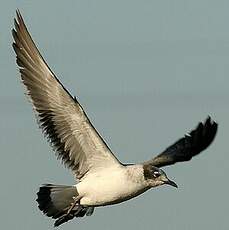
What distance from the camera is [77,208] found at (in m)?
22.6

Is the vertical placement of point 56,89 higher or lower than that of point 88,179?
higher

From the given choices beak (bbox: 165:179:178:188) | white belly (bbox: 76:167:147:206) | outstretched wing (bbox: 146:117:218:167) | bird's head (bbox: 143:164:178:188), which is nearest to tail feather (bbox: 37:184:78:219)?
white belly (bbox: 76:167:147:206)

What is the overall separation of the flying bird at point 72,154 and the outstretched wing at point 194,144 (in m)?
2.95

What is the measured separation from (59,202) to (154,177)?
1924mm

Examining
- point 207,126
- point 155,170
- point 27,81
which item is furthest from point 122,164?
point 207,126

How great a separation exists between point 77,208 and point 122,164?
1.37 m

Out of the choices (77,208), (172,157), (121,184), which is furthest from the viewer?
(172,157)

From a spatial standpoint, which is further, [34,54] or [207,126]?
[207,126]

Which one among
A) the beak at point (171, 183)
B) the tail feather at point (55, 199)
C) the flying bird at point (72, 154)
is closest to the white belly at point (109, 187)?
the flying bird at point (72, 154)

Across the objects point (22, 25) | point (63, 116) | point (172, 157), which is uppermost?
point (22, 25)

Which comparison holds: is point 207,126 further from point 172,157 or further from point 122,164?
point 122,164

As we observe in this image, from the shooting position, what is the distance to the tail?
22266 mm

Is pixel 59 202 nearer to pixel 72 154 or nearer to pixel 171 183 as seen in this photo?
pixel 72 154

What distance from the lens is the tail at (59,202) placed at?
73.0 feet
